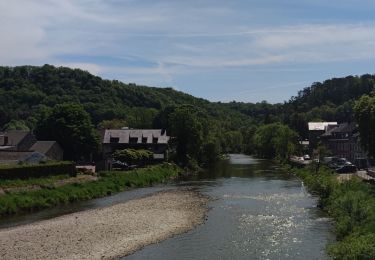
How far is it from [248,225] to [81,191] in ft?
77.8

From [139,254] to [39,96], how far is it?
572 ft

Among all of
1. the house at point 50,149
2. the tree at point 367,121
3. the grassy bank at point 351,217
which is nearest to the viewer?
the grassy bank at point 351,217

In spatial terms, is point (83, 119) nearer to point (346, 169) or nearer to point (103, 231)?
point (346, 169)

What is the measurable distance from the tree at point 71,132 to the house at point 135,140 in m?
15.4

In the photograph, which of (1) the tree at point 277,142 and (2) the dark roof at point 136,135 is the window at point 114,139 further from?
(1) the tree at point 277,142

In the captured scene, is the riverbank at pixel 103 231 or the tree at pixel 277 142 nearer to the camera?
the riverbank at pixel 103 231

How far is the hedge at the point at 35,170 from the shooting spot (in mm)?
52406

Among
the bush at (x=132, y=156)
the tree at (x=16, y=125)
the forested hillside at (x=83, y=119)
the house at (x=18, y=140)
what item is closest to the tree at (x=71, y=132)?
the forested hillside at (x=83, y=119)

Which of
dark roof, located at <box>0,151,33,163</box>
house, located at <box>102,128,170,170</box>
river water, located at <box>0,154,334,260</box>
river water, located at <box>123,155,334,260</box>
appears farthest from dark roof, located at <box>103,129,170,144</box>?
river water, located at <box>123,155,334,260</box>

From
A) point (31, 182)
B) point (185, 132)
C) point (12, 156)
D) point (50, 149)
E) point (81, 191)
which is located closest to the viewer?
point (31, 182)

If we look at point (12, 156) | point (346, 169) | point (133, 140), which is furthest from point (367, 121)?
point (133, 140)

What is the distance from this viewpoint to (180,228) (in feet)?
126

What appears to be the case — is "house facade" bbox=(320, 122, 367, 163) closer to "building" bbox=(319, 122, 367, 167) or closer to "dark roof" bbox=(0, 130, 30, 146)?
"building" bbox=(319, 122, 367, 167)

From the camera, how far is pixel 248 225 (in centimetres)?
3919
